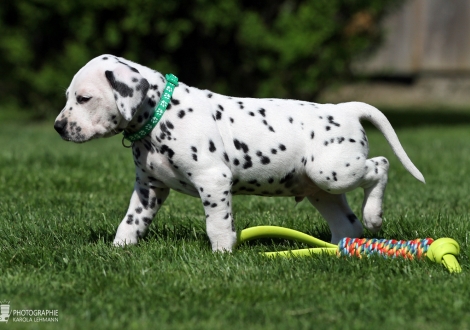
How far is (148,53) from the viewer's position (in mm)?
13688

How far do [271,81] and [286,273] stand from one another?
9.50 meters

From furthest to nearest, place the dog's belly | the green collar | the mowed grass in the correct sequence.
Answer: the dog's belly, the green collar, the mowed grass

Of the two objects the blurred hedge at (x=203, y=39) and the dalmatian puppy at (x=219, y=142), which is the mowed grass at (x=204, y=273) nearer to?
the dalmatian puppy at (x=219, y=142)

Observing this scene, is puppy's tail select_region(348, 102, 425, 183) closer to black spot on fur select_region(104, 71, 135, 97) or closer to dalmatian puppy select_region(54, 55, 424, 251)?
dalmatian puppy select_region(54, 55, 424, 251)

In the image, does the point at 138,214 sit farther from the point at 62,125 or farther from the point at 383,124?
the point at 383,124

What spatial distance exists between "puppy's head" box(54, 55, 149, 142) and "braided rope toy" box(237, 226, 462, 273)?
1.05m

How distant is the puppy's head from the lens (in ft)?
14.3

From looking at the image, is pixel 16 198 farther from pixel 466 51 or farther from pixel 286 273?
pixel 466 51

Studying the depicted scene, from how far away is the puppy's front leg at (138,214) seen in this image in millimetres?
4793

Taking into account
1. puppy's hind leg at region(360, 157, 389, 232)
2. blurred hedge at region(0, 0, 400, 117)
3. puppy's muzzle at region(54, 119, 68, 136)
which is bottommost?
puppy's hind leg at region(360, 157, 389, 232)

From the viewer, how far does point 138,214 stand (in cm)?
480

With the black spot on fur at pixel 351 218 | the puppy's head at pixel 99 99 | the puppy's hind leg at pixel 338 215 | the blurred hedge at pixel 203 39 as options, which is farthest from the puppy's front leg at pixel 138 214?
the blurred hedge at pixel 203 39

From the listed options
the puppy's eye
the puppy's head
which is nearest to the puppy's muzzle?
the puppy's head

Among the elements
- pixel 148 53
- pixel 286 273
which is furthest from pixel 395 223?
pixel 148 53
